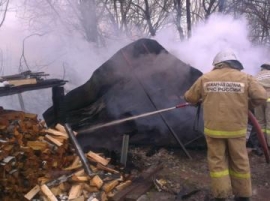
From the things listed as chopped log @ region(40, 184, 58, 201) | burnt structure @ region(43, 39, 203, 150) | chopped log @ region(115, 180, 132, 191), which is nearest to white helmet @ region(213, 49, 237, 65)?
burnt structure @ region(43, 39, 203, 150)

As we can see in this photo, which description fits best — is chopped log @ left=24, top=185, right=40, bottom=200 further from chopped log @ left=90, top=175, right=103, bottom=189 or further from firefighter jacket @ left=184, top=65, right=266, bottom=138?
firefighter jacket @ left=184, top=65, right=266, bottom=138

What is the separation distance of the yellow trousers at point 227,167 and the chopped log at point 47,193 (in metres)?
Result: 1.87

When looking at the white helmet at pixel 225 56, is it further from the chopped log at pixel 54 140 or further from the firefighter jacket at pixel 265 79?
the firefighter jacket at pixel 265 79

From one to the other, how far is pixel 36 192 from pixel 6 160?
0.52 meters

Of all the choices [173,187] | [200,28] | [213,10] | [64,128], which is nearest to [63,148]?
[64,128]

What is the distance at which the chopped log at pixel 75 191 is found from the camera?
3.88m

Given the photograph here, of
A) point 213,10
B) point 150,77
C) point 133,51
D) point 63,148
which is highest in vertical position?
point 213,10

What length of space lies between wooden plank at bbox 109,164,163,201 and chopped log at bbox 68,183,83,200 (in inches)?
15.8

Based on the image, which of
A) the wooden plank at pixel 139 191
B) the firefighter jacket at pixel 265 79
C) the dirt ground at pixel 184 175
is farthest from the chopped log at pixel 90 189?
the firefighter jacket at pixel 265 79

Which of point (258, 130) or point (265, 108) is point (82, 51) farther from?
point (258, 130)

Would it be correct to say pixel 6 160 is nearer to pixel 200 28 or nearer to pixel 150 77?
pixel 150 77

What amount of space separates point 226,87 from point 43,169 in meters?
2.46

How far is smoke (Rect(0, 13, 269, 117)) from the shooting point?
7.11 meters

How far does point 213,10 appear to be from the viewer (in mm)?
13711
